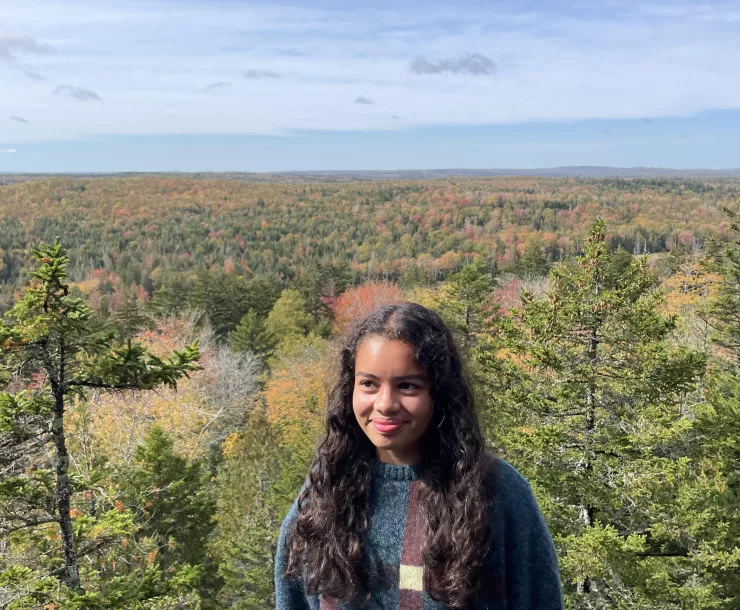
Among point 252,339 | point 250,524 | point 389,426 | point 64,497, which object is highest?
point 389,426

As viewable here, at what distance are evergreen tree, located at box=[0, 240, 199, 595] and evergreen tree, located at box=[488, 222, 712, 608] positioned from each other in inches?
205

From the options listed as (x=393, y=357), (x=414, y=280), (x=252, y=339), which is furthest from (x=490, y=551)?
(x=414, y=280)

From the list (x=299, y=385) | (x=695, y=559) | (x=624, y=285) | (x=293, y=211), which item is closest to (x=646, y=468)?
(x=695, y=559)

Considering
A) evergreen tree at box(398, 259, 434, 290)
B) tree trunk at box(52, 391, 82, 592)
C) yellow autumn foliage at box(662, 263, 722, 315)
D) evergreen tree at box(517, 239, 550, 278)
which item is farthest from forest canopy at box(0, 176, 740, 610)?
evergreen tree at box(517, 239, 550, 278)

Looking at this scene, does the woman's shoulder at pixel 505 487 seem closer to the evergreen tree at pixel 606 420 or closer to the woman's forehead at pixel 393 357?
the woman's forehead at pixel 393 357

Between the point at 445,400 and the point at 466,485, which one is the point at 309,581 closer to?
the point at 466,485

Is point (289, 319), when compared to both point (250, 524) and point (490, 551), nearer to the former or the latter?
point (250, 524)

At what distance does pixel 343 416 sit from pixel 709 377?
59.6 feet

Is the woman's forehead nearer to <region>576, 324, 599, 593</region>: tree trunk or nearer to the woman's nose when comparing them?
the woman's nose

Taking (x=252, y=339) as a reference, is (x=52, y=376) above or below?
above

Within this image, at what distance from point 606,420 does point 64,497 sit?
6901mm

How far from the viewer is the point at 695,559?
8367mm

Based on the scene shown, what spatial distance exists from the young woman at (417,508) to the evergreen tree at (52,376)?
11.5ft

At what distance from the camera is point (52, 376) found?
5.18 meters
